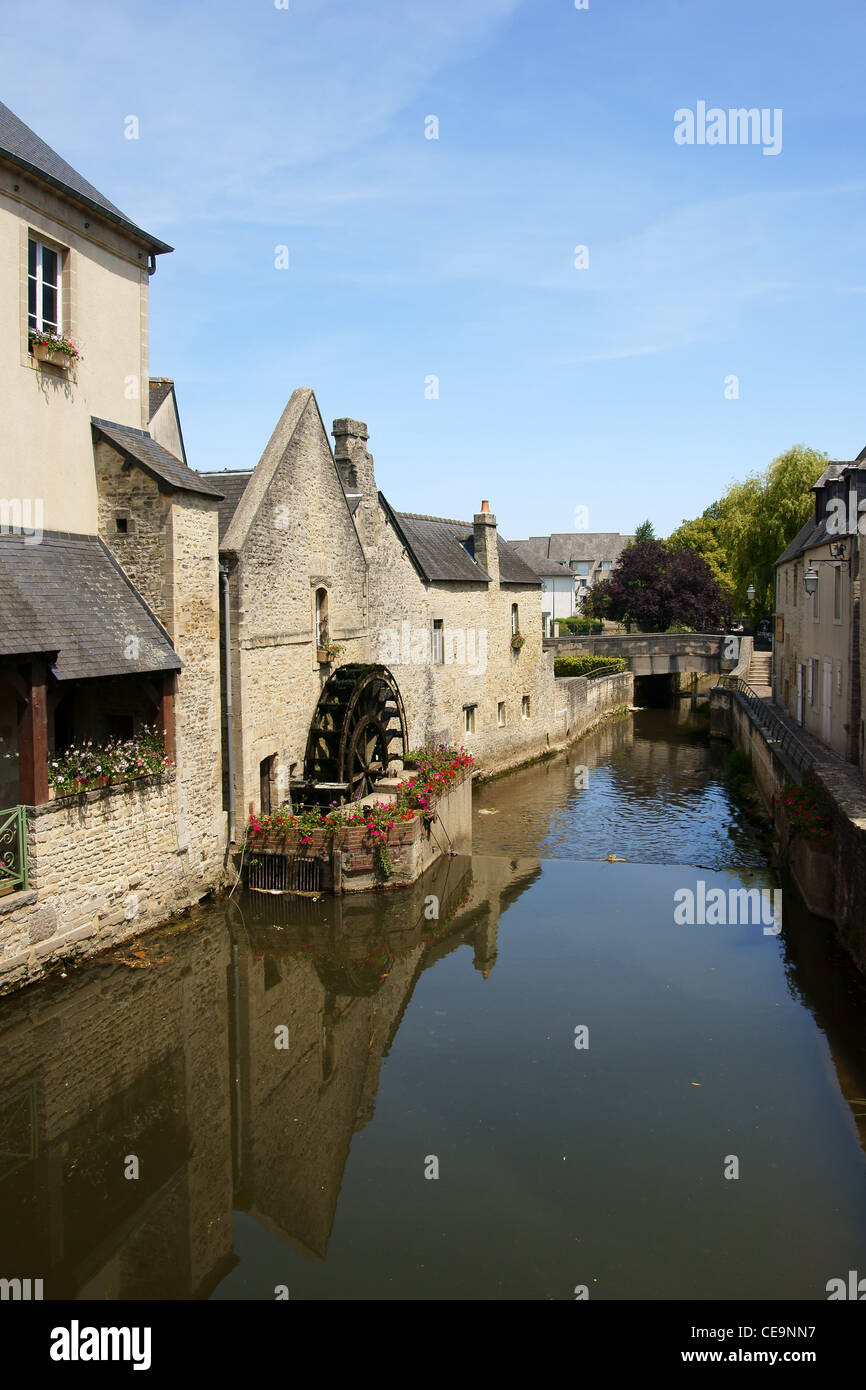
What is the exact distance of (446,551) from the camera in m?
23.1

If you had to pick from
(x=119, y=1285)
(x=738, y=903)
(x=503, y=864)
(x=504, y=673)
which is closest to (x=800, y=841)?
(x=738, y=903)

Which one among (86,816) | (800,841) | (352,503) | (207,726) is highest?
(352,503)

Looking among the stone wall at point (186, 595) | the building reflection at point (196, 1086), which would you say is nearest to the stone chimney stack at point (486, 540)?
the stone wall at point (186, 595)

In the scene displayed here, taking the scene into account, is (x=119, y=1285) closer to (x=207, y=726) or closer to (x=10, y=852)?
(x=10, y=852)

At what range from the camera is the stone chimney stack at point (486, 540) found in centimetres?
2419

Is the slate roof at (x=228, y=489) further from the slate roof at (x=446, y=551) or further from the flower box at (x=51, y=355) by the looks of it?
the slate roof at (x=446, y=551)

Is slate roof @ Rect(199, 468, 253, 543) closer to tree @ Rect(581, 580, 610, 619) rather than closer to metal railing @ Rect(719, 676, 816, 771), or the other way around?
metal railing @ Rect(719, 676, 816, 771)

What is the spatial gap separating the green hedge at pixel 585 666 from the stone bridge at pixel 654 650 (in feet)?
2.87

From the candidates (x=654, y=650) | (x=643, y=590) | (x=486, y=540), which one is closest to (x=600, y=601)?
(x=643, y=590)

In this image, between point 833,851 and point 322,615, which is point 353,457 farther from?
point 833,851

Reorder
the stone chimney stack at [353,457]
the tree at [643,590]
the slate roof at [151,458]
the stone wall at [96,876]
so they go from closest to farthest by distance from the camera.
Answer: the stone wall at [96,876], the slate roof at [151,458], the stone chimney stack at [353,457], the tree at [643,590]

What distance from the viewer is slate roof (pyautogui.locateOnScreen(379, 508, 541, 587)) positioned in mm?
21062

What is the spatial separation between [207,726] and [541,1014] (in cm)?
583

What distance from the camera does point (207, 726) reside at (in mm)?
12609
